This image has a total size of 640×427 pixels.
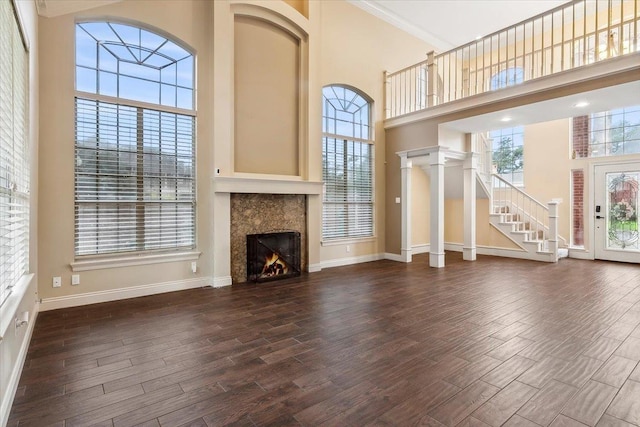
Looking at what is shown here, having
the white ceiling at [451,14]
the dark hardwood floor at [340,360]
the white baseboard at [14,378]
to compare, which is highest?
the white ceiling at [451,14]

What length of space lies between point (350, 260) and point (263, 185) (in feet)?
8.70

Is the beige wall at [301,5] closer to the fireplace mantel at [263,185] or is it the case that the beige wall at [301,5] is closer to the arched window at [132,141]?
the arched window at [132,141]

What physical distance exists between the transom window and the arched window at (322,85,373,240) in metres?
5.06

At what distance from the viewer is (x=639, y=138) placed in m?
6.93

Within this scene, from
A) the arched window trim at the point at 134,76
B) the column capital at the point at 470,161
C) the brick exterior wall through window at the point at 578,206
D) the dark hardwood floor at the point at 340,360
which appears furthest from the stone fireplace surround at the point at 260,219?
the brick exterior wall through window at the point at 578,206

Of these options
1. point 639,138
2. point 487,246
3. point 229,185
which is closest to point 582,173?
point 639,138

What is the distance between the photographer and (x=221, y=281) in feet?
16.6

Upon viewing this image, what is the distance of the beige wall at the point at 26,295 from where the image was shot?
2.00 metres

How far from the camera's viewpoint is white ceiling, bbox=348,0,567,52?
7.46 meters

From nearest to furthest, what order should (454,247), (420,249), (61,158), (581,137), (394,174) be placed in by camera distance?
(61,158)
(394,174)
(581,137)
(420,249)
(454,247)

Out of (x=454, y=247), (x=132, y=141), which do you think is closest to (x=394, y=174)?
(x=454, y=247)

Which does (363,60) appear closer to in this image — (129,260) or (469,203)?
(469,203)

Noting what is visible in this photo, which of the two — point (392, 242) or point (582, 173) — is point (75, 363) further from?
point (582, 173)

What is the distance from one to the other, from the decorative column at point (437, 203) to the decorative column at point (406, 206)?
59 cm
